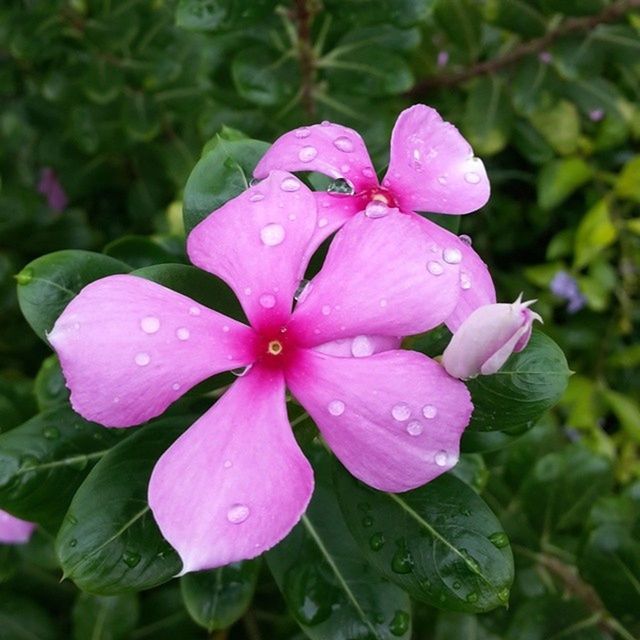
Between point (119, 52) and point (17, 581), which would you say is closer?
point (17, 581)

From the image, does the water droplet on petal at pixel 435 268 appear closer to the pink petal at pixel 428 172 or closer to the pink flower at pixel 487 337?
the pink flower at pixel 487 337

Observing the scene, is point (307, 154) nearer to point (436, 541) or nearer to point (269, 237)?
point (269, 237)

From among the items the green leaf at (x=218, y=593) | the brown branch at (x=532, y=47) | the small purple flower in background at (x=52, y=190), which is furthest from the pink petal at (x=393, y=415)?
the small purple flower in background at (x=52, y=190)

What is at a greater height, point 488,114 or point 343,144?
point 343,144

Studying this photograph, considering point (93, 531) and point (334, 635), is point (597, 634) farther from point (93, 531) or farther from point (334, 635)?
point (93, 531)

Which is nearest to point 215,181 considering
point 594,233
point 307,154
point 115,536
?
point 307,154

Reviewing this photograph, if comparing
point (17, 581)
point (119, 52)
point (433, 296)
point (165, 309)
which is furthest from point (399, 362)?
point (119, 52)

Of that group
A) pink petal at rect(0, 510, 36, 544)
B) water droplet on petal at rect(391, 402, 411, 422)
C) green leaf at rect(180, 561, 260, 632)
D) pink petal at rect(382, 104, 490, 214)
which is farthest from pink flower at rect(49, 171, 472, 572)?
pink petal at rect(0, 510, 36, 544)

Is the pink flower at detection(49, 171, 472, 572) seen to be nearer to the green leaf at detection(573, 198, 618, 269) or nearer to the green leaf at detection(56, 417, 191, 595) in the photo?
the green leaf at detection(56, 417, 191, 595)
